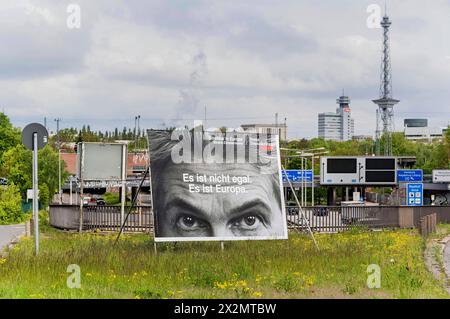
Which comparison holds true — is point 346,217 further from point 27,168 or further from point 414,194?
point 27,168

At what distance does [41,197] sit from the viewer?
7494 centimetres

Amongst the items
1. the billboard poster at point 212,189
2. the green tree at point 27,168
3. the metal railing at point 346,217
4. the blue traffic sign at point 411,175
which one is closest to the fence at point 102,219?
the metal railing at point 346,217

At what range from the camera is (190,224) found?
21.5 meters

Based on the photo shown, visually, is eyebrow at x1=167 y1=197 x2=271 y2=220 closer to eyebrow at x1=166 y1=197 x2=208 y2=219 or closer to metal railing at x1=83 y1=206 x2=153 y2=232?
eyebrow at x1=166 y1=197 x2=208 y2=219

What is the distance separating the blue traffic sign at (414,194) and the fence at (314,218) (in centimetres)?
1676

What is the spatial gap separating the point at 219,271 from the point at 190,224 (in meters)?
4.73

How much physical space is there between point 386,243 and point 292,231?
6.27m

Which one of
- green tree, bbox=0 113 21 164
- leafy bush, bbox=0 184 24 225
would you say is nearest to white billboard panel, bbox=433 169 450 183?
green tree, bbox=0 113 21 164

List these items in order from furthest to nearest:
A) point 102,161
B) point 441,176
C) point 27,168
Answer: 1. point 441,176
2. point 27,168
3. point 102,161

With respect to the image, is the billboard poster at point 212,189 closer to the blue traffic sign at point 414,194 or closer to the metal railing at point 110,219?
the metal railing at point 110,219

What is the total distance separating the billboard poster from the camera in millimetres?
21547

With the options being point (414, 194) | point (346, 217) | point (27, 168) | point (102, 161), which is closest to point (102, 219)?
point (102, 161)
